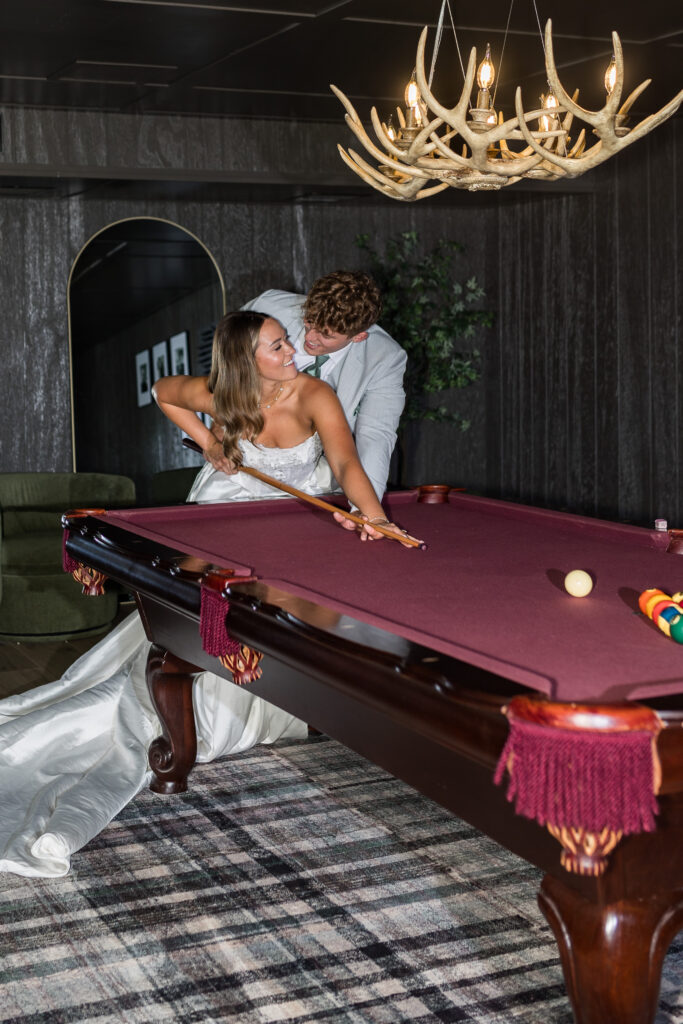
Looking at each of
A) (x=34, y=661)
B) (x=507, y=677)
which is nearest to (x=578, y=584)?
(x=507, y=677)

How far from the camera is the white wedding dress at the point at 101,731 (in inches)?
121

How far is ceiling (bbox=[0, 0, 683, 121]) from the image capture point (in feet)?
14.0

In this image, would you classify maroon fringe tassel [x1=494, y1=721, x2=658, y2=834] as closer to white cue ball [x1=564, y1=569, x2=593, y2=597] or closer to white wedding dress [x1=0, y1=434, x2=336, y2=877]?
white cue ball [x1=564, y1=569, x2=593, y2=597]

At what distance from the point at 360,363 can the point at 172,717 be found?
4.92 feet

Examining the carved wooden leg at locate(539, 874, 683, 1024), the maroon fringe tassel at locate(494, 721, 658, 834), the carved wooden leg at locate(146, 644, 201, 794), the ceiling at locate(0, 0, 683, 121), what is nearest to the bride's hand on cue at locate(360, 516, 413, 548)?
the carved wooden leg at locate(146, 644, 201, 794)

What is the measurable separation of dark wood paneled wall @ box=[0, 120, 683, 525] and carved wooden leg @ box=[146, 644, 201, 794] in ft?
11.9

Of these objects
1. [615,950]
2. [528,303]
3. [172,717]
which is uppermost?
[528,303]

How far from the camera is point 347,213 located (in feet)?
23.7

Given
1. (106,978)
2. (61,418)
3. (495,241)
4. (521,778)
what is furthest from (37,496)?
(521,778)

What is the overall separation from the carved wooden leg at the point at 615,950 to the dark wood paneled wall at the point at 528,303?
4804mm

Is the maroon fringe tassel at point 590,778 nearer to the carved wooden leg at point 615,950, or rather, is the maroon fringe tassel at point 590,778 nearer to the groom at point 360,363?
the carved wooden leg at point 615,950

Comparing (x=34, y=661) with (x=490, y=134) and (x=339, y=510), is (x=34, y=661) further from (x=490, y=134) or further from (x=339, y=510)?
(x=490, y=134)

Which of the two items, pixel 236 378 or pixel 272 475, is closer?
pixel 236 378

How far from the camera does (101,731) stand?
3.59 m
